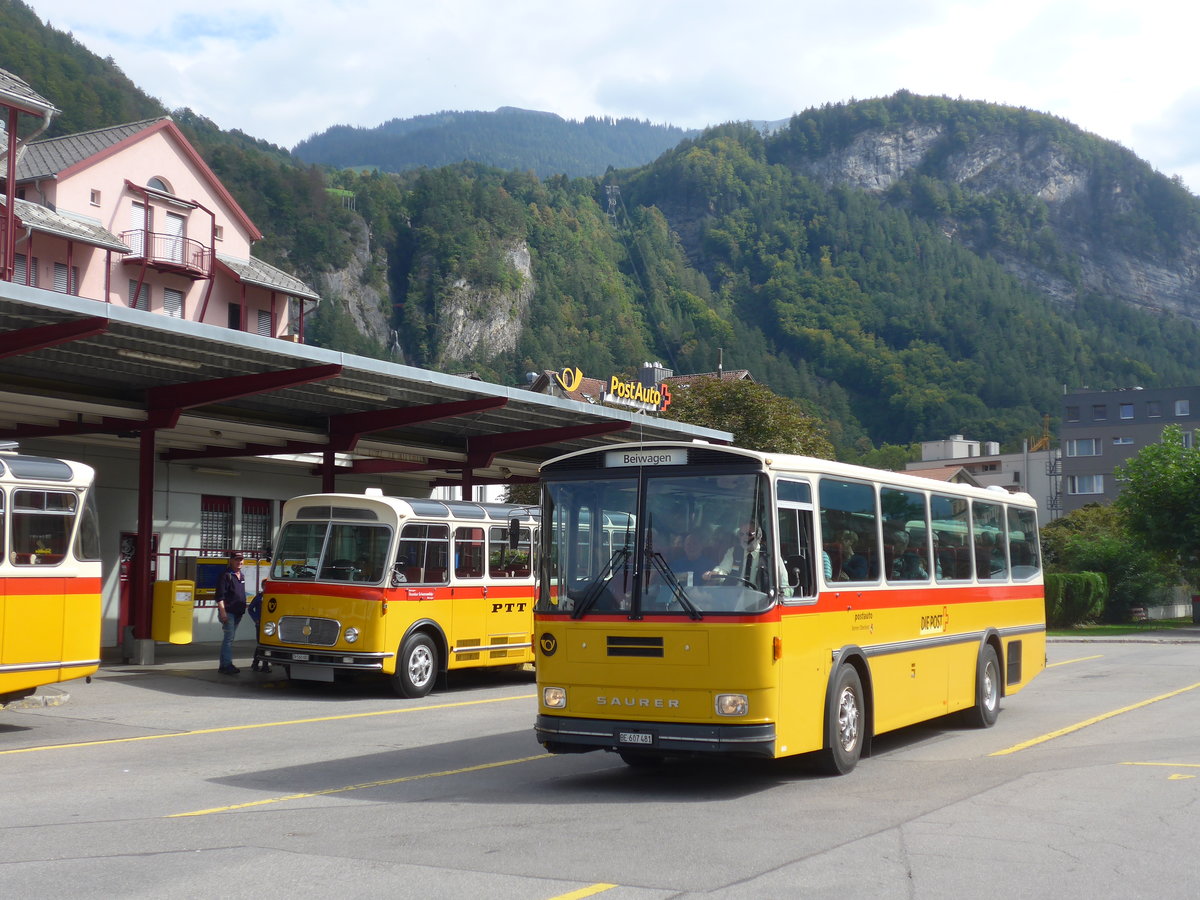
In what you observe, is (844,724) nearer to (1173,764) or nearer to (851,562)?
(851,562)

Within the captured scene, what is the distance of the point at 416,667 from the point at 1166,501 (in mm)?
35419

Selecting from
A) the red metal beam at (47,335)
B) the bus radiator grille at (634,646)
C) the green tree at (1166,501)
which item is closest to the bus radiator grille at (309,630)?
the red metal beam at (47,335)

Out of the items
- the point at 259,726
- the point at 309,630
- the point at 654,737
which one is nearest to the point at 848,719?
the point at 654,737

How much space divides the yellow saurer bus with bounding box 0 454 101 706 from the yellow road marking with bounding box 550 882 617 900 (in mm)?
8288

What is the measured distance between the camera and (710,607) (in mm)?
9531

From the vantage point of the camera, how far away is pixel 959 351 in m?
146

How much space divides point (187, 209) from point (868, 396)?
102 metres

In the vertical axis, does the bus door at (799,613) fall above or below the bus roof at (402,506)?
below

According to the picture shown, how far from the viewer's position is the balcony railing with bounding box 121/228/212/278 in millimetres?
45031

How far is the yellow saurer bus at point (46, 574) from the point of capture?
42.0 feet

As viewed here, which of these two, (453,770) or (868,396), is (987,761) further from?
(868,396)

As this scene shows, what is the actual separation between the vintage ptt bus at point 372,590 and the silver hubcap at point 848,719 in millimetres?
6728

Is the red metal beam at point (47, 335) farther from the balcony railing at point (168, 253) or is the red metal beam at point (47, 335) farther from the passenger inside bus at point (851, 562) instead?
the balcony railing at point (168, 253)

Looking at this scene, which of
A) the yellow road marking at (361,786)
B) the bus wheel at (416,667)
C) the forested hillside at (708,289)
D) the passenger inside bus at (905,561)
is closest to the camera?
the yellow road marking at (361,786)
